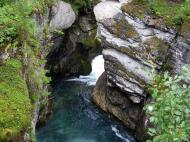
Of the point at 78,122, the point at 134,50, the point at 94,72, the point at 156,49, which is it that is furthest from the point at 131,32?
the point at 94,72

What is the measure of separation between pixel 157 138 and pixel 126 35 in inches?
532

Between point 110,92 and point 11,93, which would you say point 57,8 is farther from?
point 11,93

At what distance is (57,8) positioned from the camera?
20.6m

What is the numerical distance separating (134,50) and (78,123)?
15.5 feet

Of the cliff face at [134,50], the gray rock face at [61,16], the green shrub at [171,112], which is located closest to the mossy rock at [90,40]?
the gray rock face at [61,16]

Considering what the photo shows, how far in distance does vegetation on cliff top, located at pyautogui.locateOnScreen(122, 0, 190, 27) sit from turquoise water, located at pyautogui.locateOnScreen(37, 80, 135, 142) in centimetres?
557

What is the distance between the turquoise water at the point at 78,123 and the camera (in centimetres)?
1947

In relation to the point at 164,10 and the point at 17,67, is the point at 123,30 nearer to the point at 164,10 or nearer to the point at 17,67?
the point at 164,10

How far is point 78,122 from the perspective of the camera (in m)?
20.8

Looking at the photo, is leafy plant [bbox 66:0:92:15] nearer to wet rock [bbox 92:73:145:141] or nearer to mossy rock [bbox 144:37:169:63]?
wet rock [bbox 92:73:145:141]

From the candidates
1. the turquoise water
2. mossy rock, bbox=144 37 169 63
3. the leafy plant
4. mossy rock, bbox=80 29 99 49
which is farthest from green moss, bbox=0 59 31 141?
mossy rock, bbox=80 29 99 49

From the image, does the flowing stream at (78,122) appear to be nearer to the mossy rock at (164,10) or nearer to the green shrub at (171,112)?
the mossy rock at (164,10)

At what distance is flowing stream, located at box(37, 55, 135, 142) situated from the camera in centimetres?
1948

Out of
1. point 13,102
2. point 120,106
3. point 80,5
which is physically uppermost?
point 13,102
